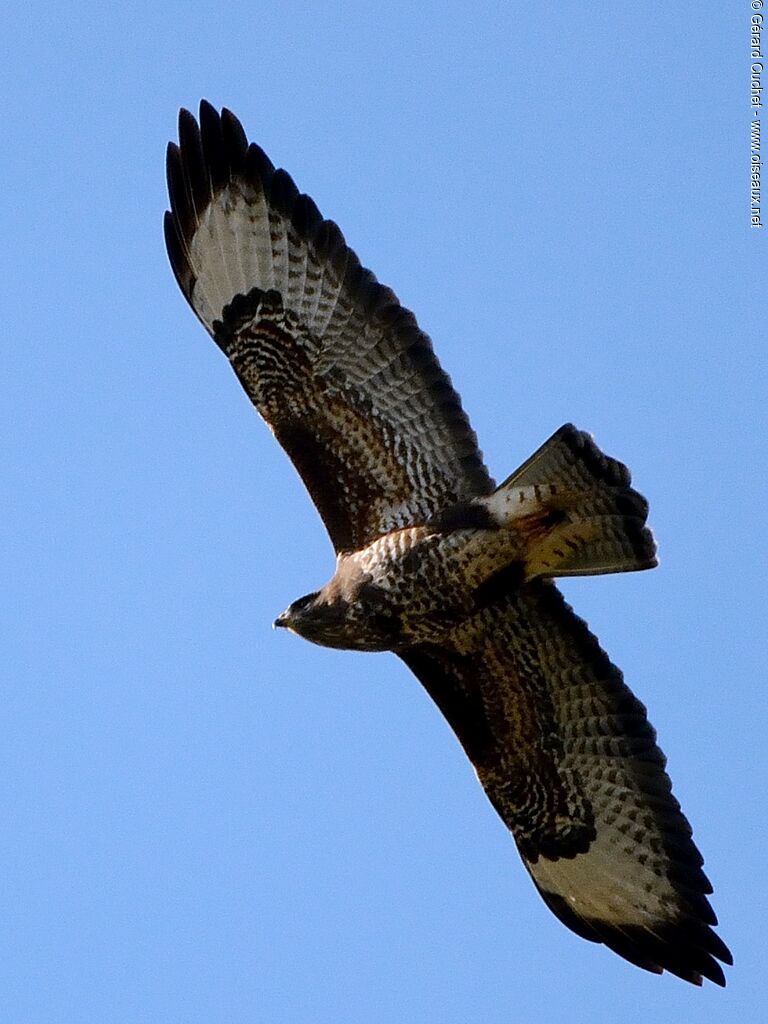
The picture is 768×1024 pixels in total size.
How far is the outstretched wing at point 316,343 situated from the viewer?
29.1 feet

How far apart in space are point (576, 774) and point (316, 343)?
2.70 metres

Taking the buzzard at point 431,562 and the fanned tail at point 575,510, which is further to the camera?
the buzzard at point 431,562

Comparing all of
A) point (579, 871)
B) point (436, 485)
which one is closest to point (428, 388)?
point (436, 485)

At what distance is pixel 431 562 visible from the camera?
8.55 m

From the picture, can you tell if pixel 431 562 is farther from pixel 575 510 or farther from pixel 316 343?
pixel 316 343

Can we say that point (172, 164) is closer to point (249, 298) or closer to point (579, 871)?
point (249, 298)

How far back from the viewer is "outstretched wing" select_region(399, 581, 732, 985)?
8945 millimetres

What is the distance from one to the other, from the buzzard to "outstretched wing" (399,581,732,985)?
10mm

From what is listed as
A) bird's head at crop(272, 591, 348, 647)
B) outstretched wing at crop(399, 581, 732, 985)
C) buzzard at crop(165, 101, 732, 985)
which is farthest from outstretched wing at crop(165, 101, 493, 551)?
outstretched wing at crop(399, 581, 732, 985)

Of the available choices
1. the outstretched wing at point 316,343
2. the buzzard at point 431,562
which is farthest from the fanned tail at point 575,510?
the outstretched wing at point 316,343

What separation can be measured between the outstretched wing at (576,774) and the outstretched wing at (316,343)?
80 cm

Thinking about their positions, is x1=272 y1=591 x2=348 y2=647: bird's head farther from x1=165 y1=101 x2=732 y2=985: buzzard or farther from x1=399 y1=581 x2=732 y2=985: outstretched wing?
x1=399 y1=581 x2=732 y2=985: outstretched wing

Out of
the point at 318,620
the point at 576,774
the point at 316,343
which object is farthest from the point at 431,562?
the point at 576,774

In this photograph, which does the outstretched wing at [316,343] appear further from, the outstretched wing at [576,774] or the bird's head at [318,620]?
the outstretched wing at [576,774]
